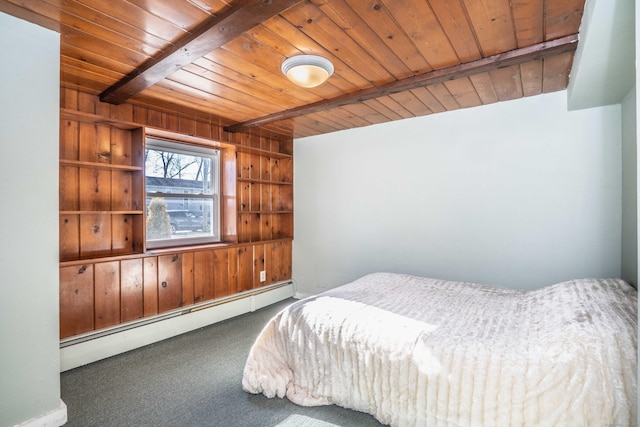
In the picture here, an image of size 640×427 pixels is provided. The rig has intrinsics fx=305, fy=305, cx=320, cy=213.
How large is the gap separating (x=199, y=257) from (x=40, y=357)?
1.59 metres

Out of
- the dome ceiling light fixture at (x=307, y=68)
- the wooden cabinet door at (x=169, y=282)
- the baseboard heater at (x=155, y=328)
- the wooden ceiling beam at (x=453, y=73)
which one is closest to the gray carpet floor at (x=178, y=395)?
the baseboard heater at (x=155, y=328)

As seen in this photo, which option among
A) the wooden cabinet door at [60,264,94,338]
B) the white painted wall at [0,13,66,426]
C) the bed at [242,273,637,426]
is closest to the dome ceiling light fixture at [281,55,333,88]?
the white painted wall at [0,13,66,426]

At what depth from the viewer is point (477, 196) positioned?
276cm

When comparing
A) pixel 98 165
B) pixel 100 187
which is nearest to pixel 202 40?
pixel 98 165

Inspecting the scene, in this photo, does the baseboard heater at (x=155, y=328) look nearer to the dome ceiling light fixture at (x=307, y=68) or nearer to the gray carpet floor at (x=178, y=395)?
the gray carpet floor at (x=178, y=395)

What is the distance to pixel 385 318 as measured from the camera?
1748 mm

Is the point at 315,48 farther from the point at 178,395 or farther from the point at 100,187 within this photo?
the point at 178,395

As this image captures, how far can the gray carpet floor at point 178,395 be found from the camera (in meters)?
1.74

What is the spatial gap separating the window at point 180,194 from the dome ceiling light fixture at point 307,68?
1.85m

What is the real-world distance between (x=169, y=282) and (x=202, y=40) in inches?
87.5

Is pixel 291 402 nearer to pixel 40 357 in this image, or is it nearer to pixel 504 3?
pixel 40 357

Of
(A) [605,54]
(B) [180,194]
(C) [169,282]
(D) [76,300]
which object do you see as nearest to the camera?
(A) [605,54]

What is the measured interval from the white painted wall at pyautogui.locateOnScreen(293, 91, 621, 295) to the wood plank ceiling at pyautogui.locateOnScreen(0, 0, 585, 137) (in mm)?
353

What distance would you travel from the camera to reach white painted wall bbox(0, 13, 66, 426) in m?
1.54
